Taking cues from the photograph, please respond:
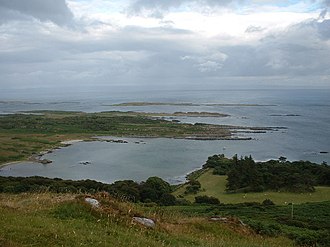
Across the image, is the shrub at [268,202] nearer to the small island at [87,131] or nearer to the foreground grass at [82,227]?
the foreground grass at [82,227]

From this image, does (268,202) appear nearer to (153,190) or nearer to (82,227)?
(153,190)

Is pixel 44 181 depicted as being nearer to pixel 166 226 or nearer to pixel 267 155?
pixel 166 226

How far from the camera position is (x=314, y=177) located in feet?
135

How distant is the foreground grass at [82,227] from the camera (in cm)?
614

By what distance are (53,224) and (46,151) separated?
53841mm

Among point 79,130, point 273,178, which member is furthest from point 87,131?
point 273,178

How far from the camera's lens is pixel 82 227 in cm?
718

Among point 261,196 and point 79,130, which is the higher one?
point 79,130

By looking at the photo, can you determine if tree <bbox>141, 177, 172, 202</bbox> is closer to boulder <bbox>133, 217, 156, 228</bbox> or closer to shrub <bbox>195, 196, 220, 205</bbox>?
shrub <bbox>195, 196, 220, 205</bbox>

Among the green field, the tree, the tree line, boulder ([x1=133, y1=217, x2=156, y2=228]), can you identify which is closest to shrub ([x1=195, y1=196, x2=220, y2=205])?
the tree

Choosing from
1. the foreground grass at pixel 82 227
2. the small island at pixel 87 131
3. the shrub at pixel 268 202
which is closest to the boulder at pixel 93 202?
the foreground grass at pixel 82 227

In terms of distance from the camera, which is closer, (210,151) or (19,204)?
(19,204)

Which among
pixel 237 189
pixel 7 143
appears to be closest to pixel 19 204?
pixel 237 189

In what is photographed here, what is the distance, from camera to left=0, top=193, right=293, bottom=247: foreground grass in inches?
242
